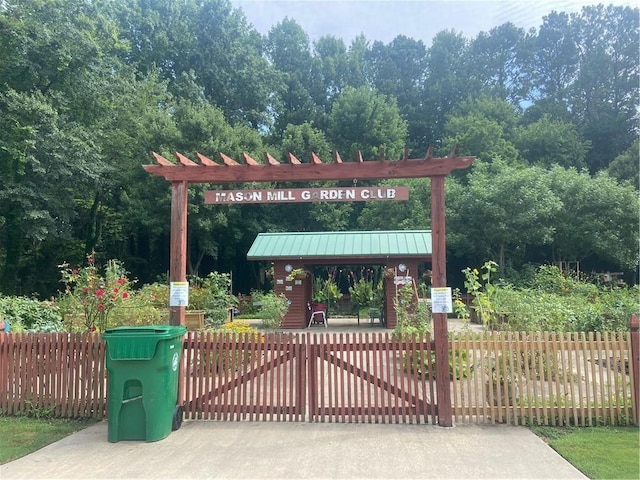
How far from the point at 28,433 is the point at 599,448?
6.41 m

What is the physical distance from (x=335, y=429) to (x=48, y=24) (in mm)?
24181

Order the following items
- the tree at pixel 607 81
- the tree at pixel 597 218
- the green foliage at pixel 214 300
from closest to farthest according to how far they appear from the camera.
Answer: the green foliage at pixel 214 300 < the tree at pixel 597 218 < the tree at pixel 607 81

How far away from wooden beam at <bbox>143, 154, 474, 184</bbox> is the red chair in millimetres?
10979

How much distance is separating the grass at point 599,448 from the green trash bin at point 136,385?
171 inches

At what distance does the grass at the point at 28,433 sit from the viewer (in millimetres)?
5000

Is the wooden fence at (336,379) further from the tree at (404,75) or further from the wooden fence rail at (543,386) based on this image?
the tree at (404,75)

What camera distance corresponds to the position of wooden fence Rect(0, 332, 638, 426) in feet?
19.2

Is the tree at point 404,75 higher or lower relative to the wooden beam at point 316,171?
higher

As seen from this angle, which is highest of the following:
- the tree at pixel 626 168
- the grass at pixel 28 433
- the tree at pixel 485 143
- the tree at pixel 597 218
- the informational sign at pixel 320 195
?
the tree at pixel 485 143

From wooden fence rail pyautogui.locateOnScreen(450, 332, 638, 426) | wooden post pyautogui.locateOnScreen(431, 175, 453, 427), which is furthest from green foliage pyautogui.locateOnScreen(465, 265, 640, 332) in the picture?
wooden post pyautogui.locateOnScreen(431, 175, 453, 427)

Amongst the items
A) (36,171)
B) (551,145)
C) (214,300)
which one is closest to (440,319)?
(214,300)

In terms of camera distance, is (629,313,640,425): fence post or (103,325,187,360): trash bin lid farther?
(629,313,640,425): fence post

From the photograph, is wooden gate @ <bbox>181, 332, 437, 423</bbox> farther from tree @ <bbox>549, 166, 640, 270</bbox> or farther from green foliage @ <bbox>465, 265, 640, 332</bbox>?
tree @ <bbox>549, 166, 640, 270</bbox>

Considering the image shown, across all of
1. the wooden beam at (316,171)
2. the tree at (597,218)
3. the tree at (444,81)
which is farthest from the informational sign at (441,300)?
the tree at (444,81)
